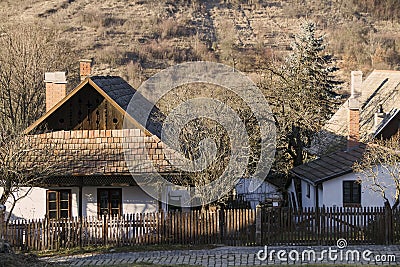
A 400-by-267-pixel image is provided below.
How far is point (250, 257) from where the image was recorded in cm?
1630

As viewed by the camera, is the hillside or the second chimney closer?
the second chimney

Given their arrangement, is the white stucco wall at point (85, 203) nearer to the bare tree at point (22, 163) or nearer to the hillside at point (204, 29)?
the bare tree at point (22, 163)

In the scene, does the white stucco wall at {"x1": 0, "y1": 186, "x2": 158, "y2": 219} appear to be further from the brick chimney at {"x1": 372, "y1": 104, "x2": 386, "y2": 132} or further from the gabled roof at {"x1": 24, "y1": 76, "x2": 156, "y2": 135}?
the brick chimney at {"x1": 372, "y1": 104, "x2": 386, "y2": 132}

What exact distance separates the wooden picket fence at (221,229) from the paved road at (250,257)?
52cm

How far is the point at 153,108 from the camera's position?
23750 millimetres

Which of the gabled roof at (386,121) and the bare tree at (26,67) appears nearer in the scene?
the gabled roof at (386,121)

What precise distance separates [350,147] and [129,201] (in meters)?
9.49

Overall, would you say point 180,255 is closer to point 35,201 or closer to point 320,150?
point 35,201

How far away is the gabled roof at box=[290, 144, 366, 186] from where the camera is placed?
74.4ft

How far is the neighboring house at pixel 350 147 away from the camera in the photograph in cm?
2256

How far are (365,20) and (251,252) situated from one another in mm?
72804

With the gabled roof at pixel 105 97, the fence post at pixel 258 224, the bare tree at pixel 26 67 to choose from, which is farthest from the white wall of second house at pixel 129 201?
the bare tree at pixel 26 67

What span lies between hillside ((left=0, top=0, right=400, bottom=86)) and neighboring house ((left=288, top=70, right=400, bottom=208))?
30.1 m

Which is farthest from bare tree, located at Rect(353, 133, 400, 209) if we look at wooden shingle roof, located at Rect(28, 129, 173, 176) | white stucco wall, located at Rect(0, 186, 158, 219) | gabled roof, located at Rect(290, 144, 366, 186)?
white stucco wall, located at Rect(0, 186, 158, 219)
